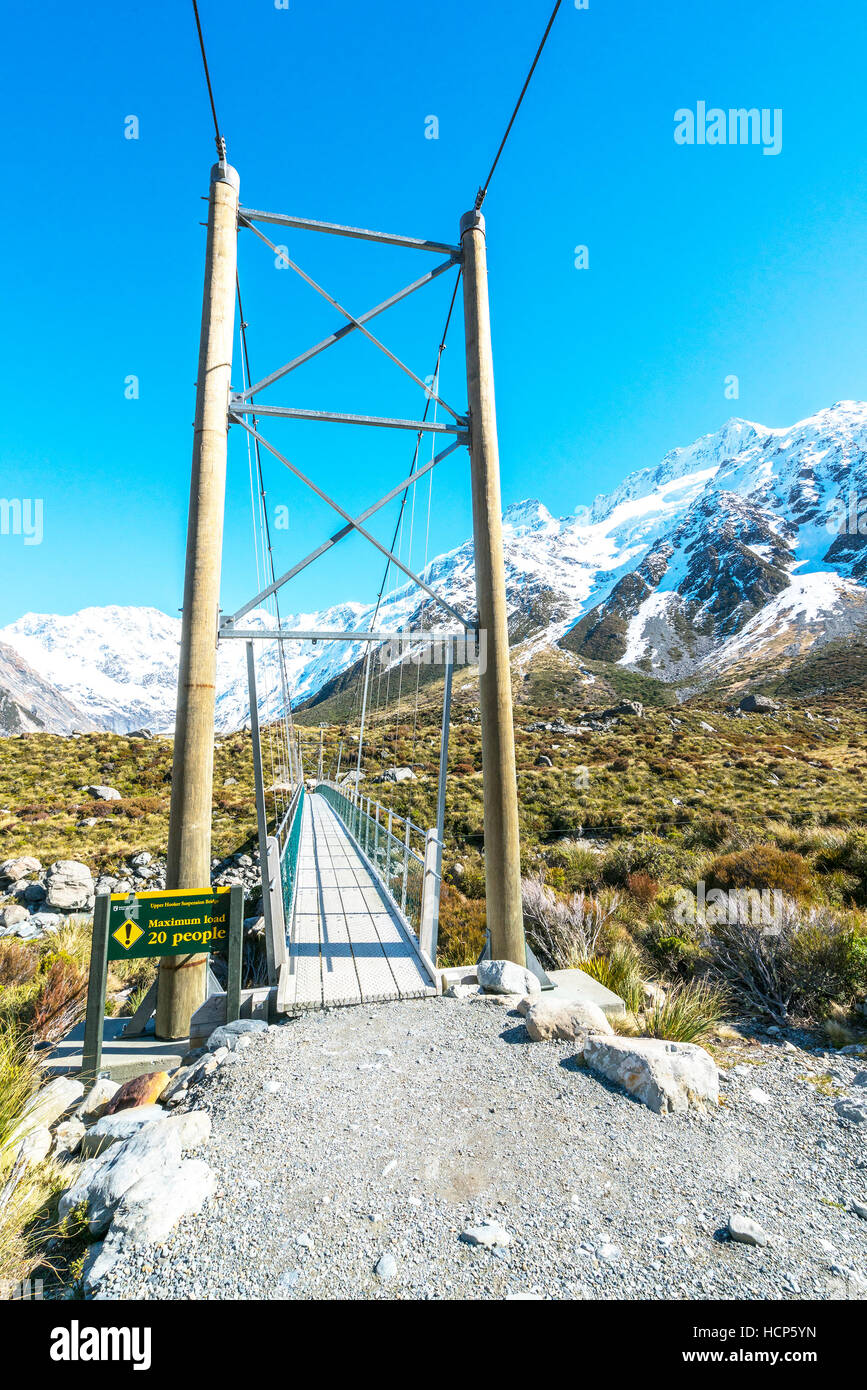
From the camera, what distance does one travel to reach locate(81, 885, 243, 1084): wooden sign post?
12.8 ft

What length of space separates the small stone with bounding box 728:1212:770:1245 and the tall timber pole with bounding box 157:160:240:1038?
343 cm

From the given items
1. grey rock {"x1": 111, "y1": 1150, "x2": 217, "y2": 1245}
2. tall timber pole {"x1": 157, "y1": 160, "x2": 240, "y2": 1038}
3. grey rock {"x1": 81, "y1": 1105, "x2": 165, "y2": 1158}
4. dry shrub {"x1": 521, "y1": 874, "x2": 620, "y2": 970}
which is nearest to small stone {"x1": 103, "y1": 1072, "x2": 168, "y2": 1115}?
grey rock {"x1": 81, "y1": 1105, "x2": 165, "y2": 1158}

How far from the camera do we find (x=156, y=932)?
406 centimetres

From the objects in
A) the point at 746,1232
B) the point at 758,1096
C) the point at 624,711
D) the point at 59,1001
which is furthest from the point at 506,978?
the point at 624,711

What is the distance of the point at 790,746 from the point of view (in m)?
28.7

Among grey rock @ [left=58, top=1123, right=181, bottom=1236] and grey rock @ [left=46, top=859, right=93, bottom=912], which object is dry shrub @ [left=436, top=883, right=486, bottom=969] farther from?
grey rock @ [left=46, top=859, right=93, bottom=912]

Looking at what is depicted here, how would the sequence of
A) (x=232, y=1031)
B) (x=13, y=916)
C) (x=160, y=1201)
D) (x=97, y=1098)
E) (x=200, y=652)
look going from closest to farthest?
(x=160, y=1201), (x=97, y=1098), (x=232, y=1031), (x=200, y=652), (x=13, y=916)

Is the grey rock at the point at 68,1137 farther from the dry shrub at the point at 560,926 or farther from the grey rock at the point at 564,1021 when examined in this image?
the dry shrub at the point at 560,926

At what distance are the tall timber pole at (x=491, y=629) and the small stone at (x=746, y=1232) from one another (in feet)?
8.82

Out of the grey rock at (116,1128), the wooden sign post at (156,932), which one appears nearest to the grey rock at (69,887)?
the wooden sign post at (156,932)

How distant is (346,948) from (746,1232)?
12.5 ft

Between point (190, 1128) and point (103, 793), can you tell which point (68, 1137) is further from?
point (103, 793)
